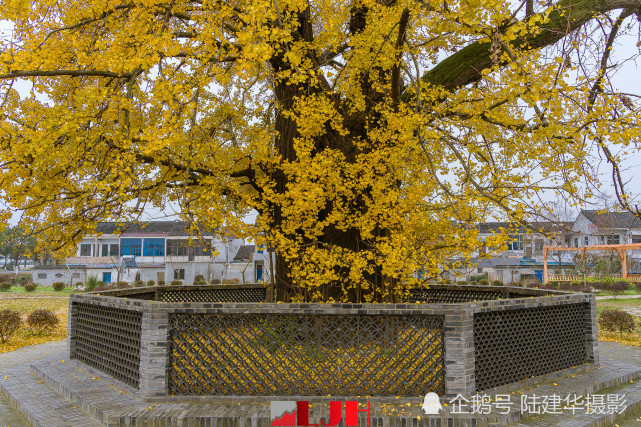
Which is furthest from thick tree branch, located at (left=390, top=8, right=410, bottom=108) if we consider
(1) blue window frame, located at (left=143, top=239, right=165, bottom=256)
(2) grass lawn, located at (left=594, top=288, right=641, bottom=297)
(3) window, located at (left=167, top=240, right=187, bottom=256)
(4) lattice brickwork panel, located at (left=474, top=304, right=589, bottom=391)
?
(1) blue window frame, located at (left=143, top=239, right=165, bottom=256)

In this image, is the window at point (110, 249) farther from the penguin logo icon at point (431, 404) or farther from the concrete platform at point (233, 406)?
the penguin logo icon at point (431, 404)

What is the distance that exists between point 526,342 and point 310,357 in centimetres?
295

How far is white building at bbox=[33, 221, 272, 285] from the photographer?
1508 inches

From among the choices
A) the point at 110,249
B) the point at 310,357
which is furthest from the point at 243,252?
the point at 310,357

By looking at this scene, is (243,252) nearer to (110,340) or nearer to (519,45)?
(110,340)

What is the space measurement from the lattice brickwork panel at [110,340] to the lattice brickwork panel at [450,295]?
5519 mm

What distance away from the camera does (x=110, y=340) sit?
6363 mm

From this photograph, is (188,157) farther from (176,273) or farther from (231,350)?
(176,273)

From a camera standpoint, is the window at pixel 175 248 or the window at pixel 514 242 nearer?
the window at pixel 514 242

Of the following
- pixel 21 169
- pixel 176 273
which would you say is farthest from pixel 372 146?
pixel 176 273

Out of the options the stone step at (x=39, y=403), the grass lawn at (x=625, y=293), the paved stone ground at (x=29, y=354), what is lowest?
the grass lawn at (x=625, y=293)

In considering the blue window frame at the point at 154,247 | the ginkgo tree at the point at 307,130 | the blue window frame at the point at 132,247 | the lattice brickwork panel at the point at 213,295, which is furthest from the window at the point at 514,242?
the blue window frame at the point at 132,247

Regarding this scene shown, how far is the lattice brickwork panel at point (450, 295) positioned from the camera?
9445mm

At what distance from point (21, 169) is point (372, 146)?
506cm
